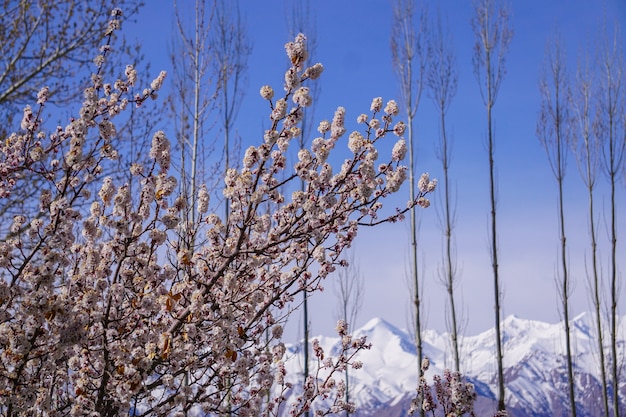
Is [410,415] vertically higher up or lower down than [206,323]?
lower down

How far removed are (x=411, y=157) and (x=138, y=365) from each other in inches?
244

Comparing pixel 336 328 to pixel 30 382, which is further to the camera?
pixel 336 328

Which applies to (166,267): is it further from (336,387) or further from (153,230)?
(336,387)

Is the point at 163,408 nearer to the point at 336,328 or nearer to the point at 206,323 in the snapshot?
the point at 206,323

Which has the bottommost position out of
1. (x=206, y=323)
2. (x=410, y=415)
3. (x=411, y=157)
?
Answer: (x=410, y=415)

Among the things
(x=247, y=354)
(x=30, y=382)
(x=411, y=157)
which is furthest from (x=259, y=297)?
(x=411, y=157)

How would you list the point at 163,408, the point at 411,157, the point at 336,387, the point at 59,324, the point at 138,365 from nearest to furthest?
the point at 59,324 → the point at 138,365 → the point at 163,408 → the point at 336,387 → the point at 411,157

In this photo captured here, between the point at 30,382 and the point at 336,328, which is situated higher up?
the point at 336,328

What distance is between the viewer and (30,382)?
217 centimetres

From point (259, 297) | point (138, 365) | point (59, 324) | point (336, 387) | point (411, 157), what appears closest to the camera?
point (59, 324)

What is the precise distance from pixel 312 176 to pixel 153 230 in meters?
0.68

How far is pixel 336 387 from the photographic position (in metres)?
3.11

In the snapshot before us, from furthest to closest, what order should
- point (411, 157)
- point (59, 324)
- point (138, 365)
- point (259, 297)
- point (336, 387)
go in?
point (411, 157) → point (336, 387) → point (259, 297) → point (138, 365) → point (59, 324)

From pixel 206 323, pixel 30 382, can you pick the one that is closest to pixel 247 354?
pixel 206 323
